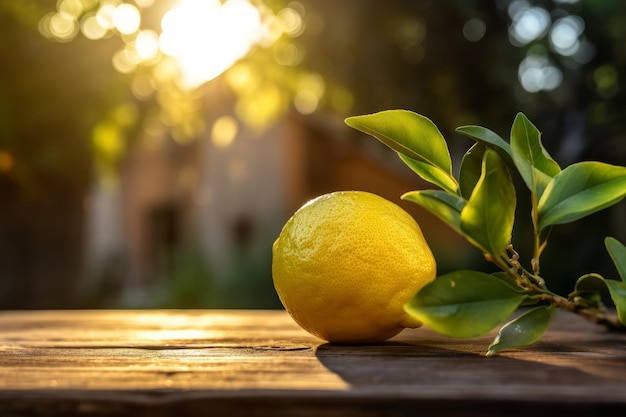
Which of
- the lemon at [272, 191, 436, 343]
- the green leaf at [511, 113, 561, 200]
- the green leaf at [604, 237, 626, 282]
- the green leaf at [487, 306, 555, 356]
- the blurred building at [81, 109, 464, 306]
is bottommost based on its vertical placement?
the green leaf at [487, 306, 555, 356]

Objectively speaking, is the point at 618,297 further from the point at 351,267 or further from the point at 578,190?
the point at 351,267

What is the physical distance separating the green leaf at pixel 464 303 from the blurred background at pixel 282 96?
3.35m

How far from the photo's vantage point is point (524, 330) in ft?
2.77

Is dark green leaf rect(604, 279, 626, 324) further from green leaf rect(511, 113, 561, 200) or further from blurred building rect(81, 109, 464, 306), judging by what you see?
blurred building rect(81, 109, 464, 306)

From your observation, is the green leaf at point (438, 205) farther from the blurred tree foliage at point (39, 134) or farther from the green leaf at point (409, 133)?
the blurred tree foliage at point (39, 134)

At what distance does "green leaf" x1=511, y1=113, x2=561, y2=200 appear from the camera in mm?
810

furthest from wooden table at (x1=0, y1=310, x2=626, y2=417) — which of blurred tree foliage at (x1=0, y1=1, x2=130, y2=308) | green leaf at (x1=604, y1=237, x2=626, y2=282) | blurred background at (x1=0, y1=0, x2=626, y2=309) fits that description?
blurred tree foliage at (x1=0, y1=1, x2=130, y2=308)

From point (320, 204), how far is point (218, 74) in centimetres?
838

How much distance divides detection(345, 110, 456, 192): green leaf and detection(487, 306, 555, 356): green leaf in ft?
A: 0.74

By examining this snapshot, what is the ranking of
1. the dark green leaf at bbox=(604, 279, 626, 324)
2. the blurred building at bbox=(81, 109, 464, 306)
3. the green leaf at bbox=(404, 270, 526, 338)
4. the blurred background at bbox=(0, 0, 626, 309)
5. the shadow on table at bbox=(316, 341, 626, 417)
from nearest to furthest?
the shadow on table at bbox=(316, 341, 626, 417) → the green leaf at bbox=(404, 270, 526, 338) → the dark green leaf at bbox=(604, 279, 626, 324) → the blurred background at bbox=(0, 0, 626, 309) → the blurred building at bbox=(81, 109, 464, 306)

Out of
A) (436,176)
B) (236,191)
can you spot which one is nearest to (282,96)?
(236,191)

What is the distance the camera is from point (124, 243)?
12977 mm

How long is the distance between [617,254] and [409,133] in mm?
339

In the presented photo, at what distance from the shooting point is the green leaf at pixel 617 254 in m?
0.89
